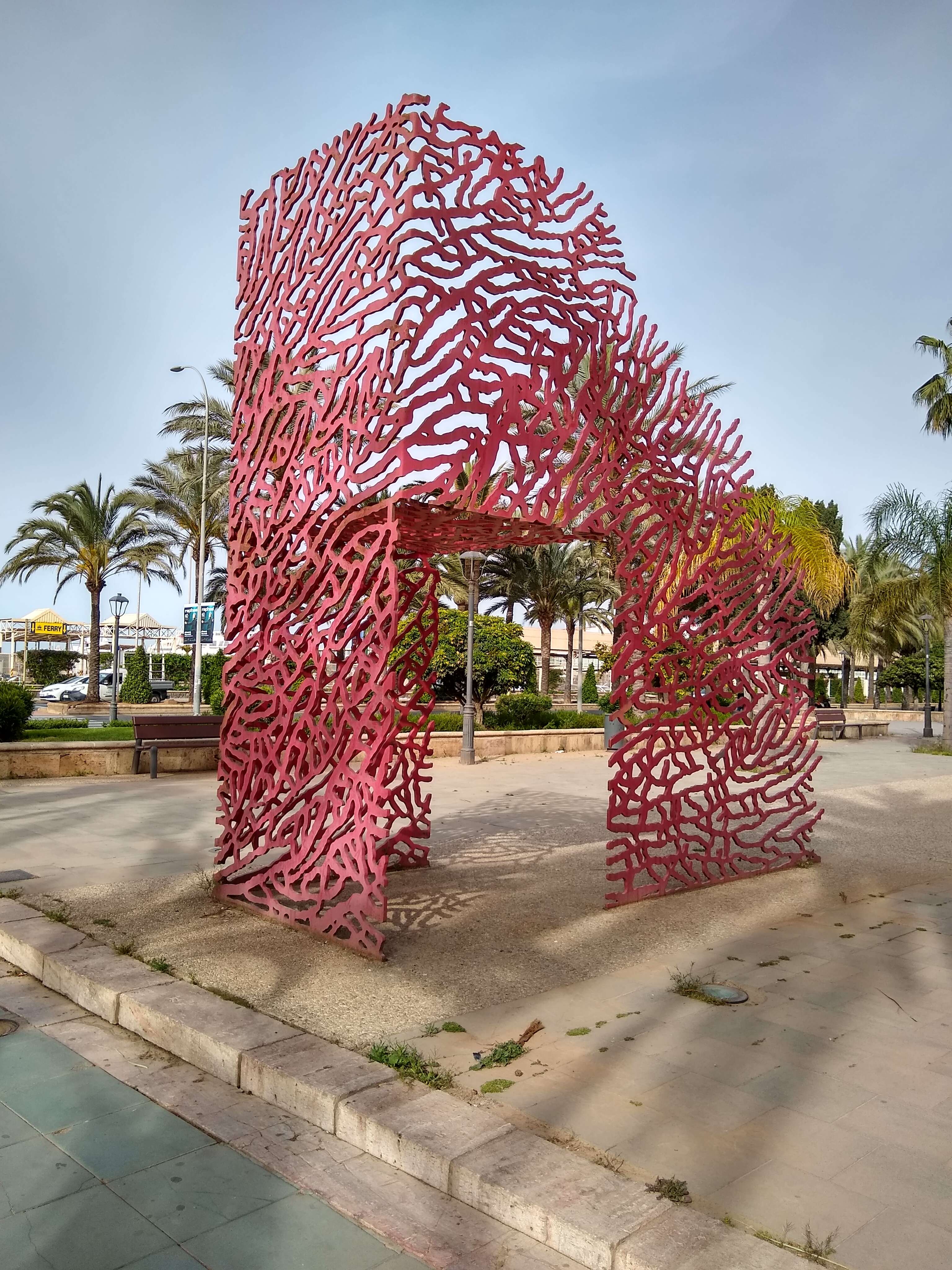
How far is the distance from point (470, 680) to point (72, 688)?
31.3 m

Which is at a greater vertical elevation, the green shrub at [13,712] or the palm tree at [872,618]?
the palm tree at [872,618]

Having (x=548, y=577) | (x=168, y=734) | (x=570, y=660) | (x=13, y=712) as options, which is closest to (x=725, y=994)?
(x=168, y=734)

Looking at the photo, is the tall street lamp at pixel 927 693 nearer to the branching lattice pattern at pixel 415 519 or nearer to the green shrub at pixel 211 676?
the green shrub at pixel 211 676

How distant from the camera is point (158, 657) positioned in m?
52.3

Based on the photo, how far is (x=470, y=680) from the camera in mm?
17156

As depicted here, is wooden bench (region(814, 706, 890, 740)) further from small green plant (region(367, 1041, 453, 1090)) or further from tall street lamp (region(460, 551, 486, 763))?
small green plant (region(367, 1041, 453, 1090))

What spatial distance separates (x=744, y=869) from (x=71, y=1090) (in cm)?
564

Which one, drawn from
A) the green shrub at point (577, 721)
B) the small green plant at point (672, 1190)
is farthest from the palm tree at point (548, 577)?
the small green plant at point (672, 1190)

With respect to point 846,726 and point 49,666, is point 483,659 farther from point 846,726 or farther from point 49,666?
point 49,666

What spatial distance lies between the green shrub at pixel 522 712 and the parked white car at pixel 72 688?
58.8 feet

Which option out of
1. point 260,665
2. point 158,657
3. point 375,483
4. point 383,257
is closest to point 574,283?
point 383,257

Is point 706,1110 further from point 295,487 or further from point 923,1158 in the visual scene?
point 295,487

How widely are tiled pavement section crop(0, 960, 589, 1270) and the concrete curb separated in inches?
2.2

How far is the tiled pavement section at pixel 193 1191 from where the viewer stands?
289 centimetres
